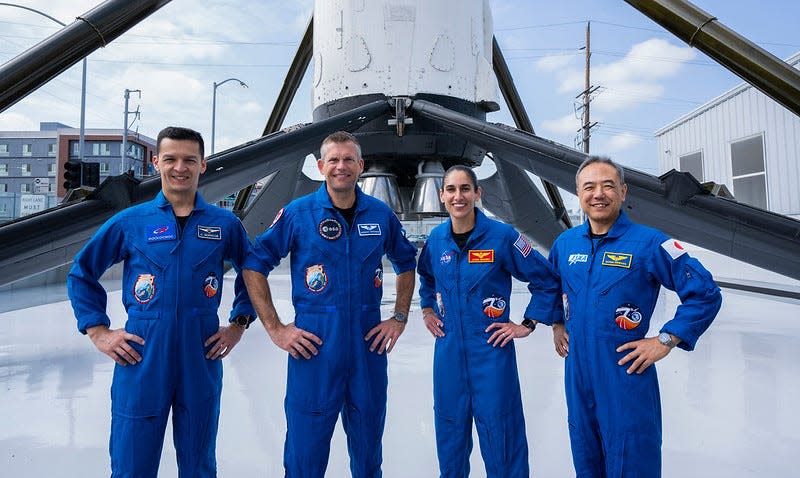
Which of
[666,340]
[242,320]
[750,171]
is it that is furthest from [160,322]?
[750,171]

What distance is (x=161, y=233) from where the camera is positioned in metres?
2.08

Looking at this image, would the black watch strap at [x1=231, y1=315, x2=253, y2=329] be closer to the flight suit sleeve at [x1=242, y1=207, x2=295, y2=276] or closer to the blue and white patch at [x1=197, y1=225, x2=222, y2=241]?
the flight suit sleeve at [x1=242, y1=207, x2=295, y2=276]

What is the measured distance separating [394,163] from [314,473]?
502cm

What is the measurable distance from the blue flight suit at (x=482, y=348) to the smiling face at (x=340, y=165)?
1.90 feet

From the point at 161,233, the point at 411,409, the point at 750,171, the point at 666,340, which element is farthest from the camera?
the point at 750,171

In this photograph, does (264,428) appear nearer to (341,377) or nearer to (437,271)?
(341,377)

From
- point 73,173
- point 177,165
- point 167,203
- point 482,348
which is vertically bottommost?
point 482,348

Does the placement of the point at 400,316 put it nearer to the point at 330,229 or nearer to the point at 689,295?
the point at 330,229

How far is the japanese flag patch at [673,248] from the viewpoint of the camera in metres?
1.89

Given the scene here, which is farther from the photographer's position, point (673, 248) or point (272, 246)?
point (272, 246)

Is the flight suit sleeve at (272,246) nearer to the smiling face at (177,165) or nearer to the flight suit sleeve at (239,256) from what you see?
the flight suit sleeve at (239,256)

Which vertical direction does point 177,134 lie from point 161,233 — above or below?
above

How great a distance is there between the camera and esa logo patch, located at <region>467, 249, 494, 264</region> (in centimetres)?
231

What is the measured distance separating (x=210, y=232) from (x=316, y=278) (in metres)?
0.53
